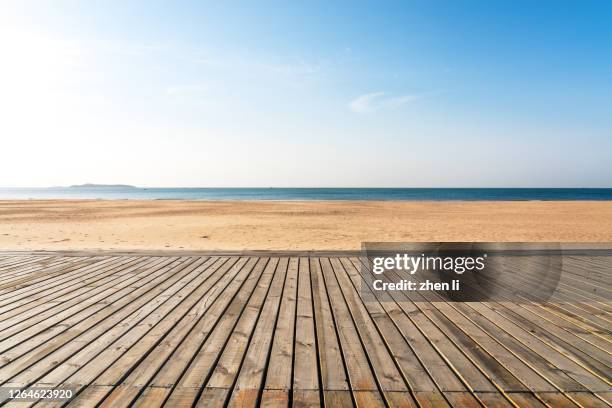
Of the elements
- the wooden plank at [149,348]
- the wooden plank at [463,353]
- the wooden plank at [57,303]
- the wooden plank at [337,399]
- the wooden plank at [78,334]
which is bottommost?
the wooden plank at [57,303]

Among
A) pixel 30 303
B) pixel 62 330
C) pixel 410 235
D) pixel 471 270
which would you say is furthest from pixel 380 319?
pixel 410 235

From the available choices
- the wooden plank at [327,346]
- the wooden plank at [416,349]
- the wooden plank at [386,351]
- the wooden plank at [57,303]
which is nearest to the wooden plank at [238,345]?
the wooden plank at [327,346]

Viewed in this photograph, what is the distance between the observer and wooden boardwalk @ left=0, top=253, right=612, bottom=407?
7.32 feet

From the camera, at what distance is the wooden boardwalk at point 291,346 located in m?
2.23

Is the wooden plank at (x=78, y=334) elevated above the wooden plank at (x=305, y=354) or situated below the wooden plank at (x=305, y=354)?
below

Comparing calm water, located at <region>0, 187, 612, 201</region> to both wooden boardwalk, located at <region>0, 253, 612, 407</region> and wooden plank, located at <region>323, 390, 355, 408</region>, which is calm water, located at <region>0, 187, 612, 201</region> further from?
wooden plank, located at <region>323, 390, 355, 408</region>

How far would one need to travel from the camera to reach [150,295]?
4309 mm

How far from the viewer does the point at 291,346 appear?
289cm

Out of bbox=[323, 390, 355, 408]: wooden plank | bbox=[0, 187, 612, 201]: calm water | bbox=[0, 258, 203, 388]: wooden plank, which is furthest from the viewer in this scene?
bbox=[0, 187, 612, 201]: calm water

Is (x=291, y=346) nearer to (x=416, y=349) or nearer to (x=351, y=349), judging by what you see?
(x=351, y=349)

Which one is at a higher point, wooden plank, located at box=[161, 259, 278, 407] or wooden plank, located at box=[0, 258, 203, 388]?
wooden plank, located at box=[161, 259, 278, 407]

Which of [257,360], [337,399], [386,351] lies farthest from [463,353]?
[257,360]

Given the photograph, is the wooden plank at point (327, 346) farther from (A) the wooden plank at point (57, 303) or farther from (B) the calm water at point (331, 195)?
(B) the calm water at point (331, 195)

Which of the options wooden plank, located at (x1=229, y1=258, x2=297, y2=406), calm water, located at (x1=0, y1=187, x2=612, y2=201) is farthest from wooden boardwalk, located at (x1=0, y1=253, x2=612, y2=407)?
calm water, located at (x1=0, y1=187, x2=612, y2=201)
